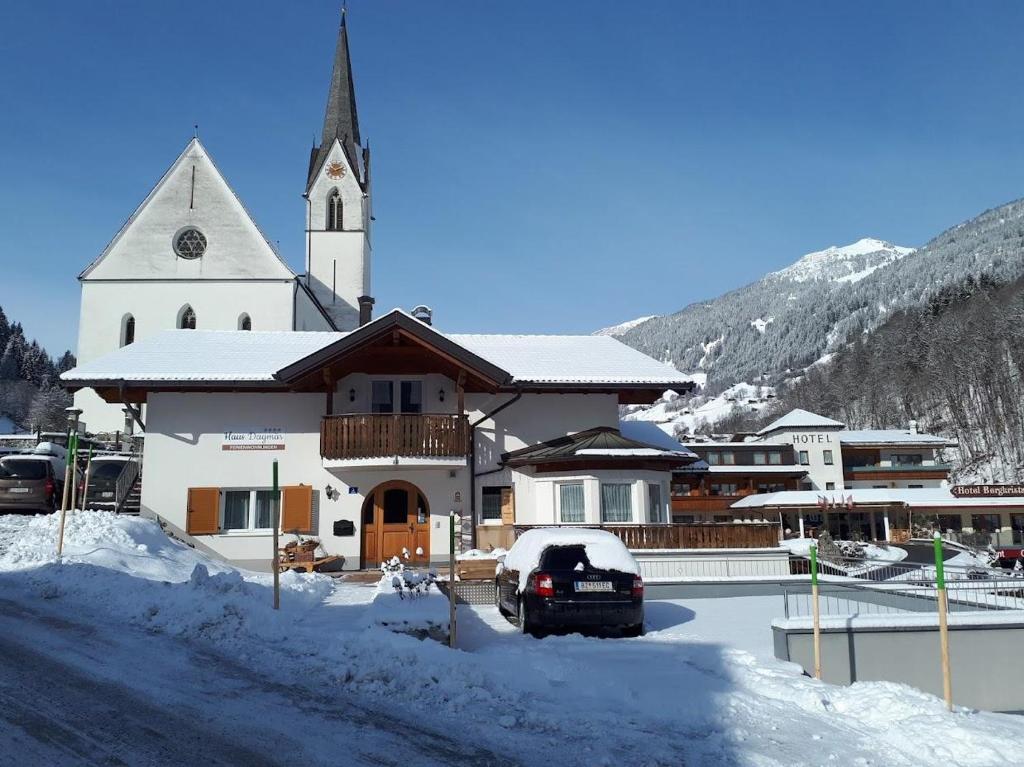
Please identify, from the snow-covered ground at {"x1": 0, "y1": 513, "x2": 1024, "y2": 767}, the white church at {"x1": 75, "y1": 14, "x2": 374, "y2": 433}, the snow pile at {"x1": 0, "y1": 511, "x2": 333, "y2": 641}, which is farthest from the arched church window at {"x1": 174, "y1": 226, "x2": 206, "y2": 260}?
the snow-covered ground at {"x1": 0, "y1": 513, "x2": 1024, "y2": 767}

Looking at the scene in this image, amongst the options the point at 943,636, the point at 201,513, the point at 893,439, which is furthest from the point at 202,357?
the point at 893,439

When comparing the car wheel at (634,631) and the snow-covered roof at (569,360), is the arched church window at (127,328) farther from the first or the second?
the car wheel at (634,631)

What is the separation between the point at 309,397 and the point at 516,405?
577cm

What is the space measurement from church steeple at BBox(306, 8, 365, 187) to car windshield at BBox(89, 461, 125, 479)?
105 ft

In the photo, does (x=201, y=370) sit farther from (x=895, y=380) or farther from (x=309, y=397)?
(x=895, y=380)

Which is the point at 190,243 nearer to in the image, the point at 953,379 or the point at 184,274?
the point at 184,274

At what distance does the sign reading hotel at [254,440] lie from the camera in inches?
846

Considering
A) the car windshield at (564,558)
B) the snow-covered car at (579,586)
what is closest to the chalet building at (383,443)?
the snow-covered car at (579,586)

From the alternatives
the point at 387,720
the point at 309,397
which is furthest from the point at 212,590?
the point at 309,397

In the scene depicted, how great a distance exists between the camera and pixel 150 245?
122 feet

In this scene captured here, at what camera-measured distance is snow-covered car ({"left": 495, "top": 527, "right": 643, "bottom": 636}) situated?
37.8ft

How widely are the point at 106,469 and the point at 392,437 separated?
30.3 ft

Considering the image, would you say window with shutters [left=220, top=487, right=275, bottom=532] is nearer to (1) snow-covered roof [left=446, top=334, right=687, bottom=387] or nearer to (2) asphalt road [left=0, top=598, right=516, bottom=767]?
(1) snow-covered roof [left=446, top=334, right=687, bottom=387]

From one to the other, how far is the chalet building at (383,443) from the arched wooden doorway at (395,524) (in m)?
0.04
